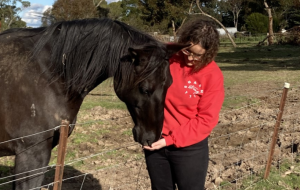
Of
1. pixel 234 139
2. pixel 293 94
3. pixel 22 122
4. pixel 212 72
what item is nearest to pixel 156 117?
pixel 212 72

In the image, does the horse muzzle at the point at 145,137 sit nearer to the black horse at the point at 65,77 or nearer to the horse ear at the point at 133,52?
the black horse at the point at 65,77

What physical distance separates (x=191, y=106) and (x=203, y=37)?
0.47 metres

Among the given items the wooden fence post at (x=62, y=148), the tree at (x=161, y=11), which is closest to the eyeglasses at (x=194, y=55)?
the wooden fence post at (x=62, y=148)

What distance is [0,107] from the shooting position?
95.9 inches

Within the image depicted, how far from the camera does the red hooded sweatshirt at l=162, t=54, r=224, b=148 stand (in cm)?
235

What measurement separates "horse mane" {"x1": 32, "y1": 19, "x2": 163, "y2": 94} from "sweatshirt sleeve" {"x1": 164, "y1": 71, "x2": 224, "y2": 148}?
0.50 metres

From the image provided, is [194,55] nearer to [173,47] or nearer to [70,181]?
[173,47]

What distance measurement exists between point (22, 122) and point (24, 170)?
1.13 feet

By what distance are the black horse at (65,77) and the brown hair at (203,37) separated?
13 centimetres

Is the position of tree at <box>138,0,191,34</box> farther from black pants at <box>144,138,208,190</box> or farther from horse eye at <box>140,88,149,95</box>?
horse eye at <box>140,88,149,95</box>

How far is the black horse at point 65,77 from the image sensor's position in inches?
92.3

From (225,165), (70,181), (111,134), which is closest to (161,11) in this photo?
(111,134)

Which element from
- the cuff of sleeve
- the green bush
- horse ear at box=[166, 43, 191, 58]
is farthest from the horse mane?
the green bush

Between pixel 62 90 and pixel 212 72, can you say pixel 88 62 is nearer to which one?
pixel 62 90
